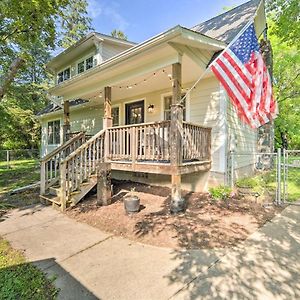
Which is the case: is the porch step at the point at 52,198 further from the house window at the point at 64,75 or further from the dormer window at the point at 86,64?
the house window at the point at 64,75

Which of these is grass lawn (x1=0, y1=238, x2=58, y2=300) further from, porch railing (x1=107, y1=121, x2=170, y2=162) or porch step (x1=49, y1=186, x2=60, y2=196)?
porch railing (x1=107, y1=121, x2=170, y2=162)

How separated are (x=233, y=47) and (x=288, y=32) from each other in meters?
7.21

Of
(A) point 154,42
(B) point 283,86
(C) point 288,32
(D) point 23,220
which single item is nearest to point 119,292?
(D) point 23,220

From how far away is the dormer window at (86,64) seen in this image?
11984mm

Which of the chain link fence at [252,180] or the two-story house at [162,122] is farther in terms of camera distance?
the chain link fence at [252,180]

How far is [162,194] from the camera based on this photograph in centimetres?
759

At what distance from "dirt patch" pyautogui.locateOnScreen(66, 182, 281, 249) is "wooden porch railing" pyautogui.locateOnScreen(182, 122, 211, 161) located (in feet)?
4.21

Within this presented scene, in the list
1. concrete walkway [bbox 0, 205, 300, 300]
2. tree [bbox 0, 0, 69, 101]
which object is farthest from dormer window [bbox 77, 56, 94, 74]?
concrete walkway [bbox 0, 205, 300, 300]

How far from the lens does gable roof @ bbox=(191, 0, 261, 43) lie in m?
7.88

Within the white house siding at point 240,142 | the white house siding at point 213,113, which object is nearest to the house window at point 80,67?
the white house siding at point 213,113

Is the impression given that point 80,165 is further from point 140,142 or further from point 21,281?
point 21,281

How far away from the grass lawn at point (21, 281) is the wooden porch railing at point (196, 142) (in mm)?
3948

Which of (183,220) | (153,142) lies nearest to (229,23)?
(153,142)

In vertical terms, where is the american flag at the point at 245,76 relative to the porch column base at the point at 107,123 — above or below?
above
